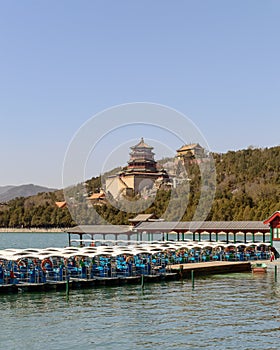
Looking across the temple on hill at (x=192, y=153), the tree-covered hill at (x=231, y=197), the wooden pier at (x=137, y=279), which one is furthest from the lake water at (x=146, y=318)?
the temple on hill at (x=192, y=153)

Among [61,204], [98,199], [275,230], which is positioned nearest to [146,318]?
[275,230]

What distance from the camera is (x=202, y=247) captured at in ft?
181

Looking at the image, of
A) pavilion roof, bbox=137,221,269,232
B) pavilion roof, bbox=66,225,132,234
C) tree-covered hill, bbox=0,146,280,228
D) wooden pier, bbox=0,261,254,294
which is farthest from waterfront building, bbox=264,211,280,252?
tree-covered hill, bbox=0,146,280,228

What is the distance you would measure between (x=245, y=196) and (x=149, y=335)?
121282 mm

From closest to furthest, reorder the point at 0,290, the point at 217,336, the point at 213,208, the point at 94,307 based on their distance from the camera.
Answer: the point at 217,336 → the point at 94,307 → the point at 0,290 → the point at 213,208

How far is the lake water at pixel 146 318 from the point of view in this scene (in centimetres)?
2416

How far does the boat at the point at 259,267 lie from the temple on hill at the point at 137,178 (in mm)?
89047

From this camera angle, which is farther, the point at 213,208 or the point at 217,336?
the point at 213,208

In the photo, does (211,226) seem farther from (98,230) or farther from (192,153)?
(192,153)

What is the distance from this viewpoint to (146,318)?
28.9 meters

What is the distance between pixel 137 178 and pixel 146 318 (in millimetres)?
116789

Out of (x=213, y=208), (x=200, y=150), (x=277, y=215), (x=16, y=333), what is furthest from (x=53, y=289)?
(x=200, y=150)

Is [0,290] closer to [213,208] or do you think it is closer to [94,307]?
[94,307]

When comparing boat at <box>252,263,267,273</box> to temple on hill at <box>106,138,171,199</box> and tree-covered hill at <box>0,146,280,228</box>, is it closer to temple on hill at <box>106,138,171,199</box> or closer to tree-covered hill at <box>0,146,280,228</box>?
tree-covered hill at <box>0,146,280,228</box>
